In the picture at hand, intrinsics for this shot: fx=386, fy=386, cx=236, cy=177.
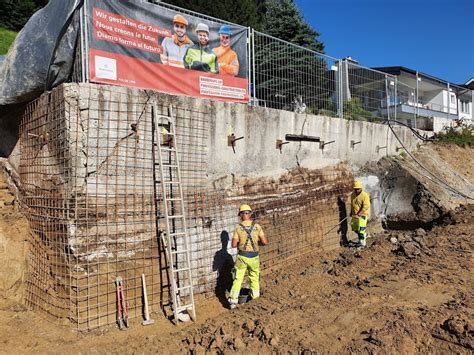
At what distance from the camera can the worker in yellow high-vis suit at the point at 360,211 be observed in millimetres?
9492

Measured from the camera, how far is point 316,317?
18.2ft

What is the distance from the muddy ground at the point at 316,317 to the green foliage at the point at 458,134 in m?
8.21

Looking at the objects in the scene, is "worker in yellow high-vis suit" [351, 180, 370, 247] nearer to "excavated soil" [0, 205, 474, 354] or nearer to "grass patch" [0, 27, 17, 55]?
"excavated soil" [0, 205, 474, 354]

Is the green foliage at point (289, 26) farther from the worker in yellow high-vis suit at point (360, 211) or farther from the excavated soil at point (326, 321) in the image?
the excavated soil at point (326, 321)

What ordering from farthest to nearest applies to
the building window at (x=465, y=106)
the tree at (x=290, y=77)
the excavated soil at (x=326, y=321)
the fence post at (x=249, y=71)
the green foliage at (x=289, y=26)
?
1. the building window at (x=465, y=106)
2. the green foliage at (x=289, y=26)
3. the tree at (x=290, y=77)
4. the fence post at (x=249, y=71)
5. the excavated soil at (x=326, y=321)

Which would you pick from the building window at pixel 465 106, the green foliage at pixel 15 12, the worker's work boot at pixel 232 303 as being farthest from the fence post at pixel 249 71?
the building window at pixel 465 106

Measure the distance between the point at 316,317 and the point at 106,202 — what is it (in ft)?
11.5

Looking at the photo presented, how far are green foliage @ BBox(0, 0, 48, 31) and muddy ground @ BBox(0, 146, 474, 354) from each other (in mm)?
21380

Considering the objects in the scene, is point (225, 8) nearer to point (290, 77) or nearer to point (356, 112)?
point (356, 112)

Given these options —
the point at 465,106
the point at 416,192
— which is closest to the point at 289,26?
the point at 416,192

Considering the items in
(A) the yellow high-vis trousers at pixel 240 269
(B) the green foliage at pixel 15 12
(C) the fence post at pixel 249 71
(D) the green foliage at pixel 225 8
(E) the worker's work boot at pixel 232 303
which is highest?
(B) the green foliage at pixel 15 12

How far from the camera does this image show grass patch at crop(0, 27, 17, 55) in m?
18.4

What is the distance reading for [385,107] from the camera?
13.0 m

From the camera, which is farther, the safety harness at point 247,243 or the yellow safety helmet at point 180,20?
the yellow safety helmet at point 180,20
